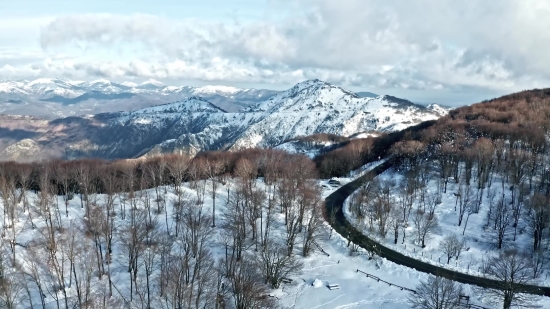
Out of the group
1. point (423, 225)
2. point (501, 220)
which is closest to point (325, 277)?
point (423, 225)

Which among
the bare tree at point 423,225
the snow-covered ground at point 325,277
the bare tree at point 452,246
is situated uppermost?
the bare tree at point 423,225

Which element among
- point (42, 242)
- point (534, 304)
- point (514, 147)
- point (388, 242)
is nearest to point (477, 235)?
point (388, 242)

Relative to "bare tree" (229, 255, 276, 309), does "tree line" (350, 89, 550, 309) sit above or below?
above

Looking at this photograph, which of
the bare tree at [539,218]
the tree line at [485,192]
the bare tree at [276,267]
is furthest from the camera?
the bare tree at [539,218]

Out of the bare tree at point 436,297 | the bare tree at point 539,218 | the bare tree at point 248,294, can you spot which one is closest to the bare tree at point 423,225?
the bare tree at point 539,218

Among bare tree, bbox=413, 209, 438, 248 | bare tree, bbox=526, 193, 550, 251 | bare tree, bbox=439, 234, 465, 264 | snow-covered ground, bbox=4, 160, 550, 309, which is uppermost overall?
bare tree, bbox=526, 193, 550, 251

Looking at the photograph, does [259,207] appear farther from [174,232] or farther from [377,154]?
[377,154]

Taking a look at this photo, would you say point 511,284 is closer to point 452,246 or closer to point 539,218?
point 452,246

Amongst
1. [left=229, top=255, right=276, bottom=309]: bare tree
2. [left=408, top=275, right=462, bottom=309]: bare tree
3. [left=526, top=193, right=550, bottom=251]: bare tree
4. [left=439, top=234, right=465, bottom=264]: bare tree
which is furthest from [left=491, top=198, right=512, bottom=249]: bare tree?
[left=229, top=255, right=276, bottom=309]: bare tree

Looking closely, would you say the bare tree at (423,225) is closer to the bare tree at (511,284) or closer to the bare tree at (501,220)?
the bare tree at (501,220)

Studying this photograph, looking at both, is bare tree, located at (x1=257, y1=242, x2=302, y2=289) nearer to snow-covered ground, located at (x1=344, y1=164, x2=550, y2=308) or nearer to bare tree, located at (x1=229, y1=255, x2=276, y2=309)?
bare tree, located at (x1=229, y1=255, x2=276, y2=309)
